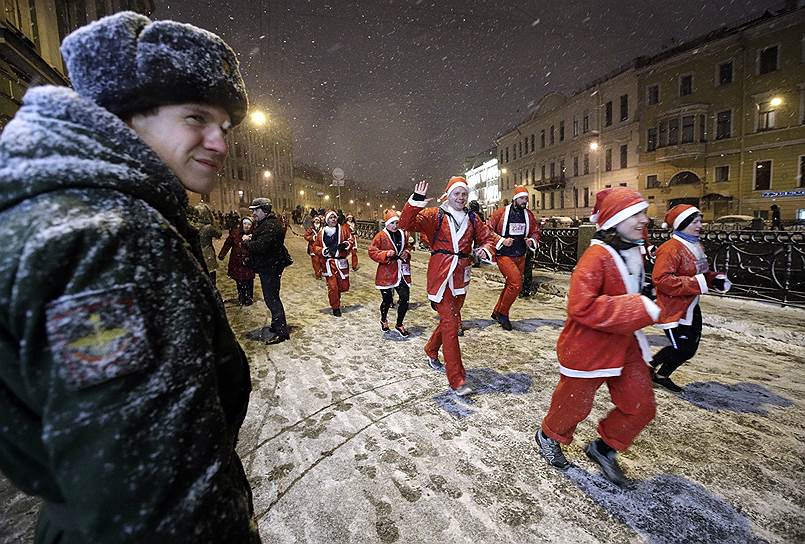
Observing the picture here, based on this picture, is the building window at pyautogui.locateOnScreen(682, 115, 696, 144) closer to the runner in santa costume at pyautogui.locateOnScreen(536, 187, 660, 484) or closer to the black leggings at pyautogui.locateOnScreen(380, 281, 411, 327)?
the black leggings at pyautogui.locateOnScreen(380, 281, 411, 327)

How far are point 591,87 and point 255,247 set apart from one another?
1716 inches

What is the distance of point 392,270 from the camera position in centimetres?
641

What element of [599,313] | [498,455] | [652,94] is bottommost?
[498,455]

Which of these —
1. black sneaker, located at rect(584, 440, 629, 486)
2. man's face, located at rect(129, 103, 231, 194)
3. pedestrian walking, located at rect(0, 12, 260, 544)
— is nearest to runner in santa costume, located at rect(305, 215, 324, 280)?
black sneaker, located at rect(584, 440, 629, 486)

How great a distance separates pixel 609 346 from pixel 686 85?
38128 mm

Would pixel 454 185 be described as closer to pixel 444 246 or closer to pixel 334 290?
pixel 444 246

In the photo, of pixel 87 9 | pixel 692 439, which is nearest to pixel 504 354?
pixel 692 439

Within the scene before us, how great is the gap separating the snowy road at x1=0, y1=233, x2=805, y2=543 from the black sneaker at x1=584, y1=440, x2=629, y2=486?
7 centimetres

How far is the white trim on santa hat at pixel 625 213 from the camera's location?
2551 mm

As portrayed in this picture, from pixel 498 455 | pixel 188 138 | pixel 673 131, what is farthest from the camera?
pixel 673 131

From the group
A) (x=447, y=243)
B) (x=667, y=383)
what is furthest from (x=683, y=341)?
(x=447, y=243)

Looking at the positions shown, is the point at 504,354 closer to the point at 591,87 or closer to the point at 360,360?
the point at 360,360

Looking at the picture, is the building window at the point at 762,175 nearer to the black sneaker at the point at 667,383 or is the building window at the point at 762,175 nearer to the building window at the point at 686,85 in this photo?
the building window at the point at 686,85

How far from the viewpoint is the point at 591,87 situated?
1527 inches
